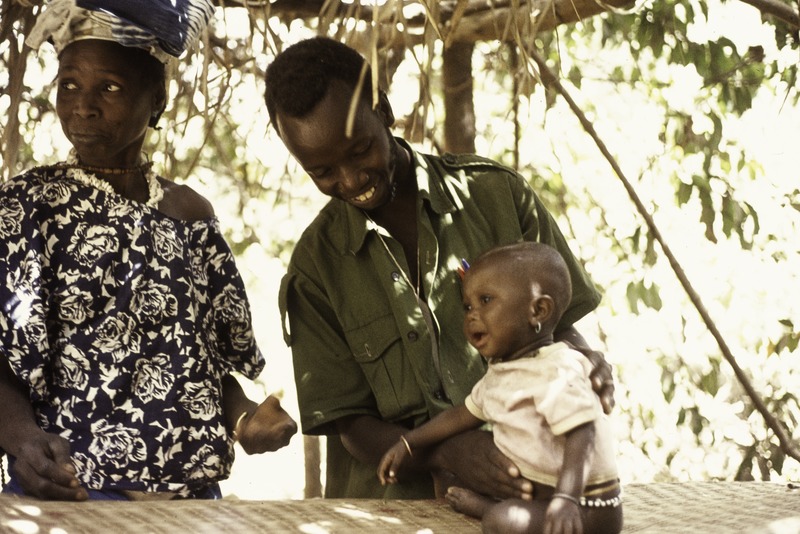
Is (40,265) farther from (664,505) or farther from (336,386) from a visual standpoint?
(664,505)

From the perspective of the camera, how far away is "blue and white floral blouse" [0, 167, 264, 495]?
2.48 metres

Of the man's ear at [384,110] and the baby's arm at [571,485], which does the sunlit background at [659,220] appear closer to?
the man's ear at [384,110]

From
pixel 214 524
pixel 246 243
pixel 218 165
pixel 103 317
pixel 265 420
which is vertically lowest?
pixel 214 524

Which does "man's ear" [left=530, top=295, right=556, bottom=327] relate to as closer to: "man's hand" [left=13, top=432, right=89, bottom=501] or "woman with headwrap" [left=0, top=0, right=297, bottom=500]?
"woman with headwrap" [left=0, top=0, right=297, bottom=500]

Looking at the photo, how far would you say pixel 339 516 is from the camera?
2508mm

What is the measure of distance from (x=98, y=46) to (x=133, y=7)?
0.41ft

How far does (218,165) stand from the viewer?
5.86m

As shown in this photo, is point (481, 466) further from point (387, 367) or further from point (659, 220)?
point (659, 220)

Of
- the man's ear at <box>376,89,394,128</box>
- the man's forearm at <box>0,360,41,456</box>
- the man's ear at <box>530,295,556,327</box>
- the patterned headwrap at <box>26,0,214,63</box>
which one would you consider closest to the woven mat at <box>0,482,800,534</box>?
the man's forearm at <box>0,360,41,456</box>

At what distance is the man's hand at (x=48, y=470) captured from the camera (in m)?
2.34

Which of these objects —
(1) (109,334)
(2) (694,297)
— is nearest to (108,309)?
(1) (109,334)

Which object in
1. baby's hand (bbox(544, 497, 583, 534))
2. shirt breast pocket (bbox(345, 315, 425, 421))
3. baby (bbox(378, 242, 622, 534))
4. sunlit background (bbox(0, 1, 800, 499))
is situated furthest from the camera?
sunlit background (bbox(0, 1, 800, 499))

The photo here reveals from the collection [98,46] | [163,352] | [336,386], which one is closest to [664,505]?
[336,386]

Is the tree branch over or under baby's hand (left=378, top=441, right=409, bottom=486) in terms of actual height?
over
